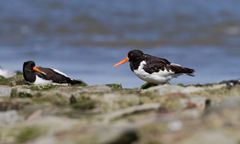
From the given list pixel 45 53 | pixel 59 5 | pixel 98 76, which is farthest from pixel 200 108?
pixel 59 5

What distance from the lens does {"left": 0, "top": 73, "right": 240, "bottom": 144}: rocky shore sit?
641cm

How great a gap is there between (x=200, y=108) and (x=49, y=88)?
3266mm

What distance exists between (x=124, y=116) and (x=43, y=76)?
4.93 metres

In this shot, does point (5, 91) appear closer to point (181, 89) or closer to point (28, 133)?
point (181, 89)

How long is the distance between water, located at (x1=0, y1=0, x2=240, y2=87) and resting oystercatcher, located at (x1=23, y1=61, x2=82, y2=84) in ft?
9.21

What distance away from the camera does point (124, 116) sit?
7.39 metres

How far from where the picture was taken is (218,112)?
680cm

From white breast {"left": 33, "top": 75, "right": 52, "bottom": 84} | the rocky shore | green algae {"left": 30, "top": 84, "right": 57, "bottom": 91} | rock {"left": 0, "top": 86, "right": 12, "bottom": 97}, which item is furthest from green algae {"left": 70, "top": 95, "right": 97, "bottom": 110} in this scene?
white breast {"left": 33, "top": 75, "right": 52, "bottom": 84}

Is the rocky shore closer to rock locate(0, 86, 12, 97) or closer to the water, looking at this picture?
rock locate(0, 86, 12, 97)

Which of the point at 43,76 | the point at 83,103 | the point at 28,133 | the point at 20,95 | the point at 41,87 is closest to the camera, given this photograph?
the point at 28,133

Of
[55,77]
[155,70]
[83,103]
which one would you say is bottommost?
[83,103]

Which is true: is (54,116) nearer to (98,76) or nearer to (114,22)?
(98,76)

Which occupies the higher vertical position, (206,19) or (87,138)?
(206,19)

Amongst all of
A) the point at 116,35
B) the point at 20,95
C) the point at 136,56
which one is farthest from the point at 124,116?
the point at 116,35
